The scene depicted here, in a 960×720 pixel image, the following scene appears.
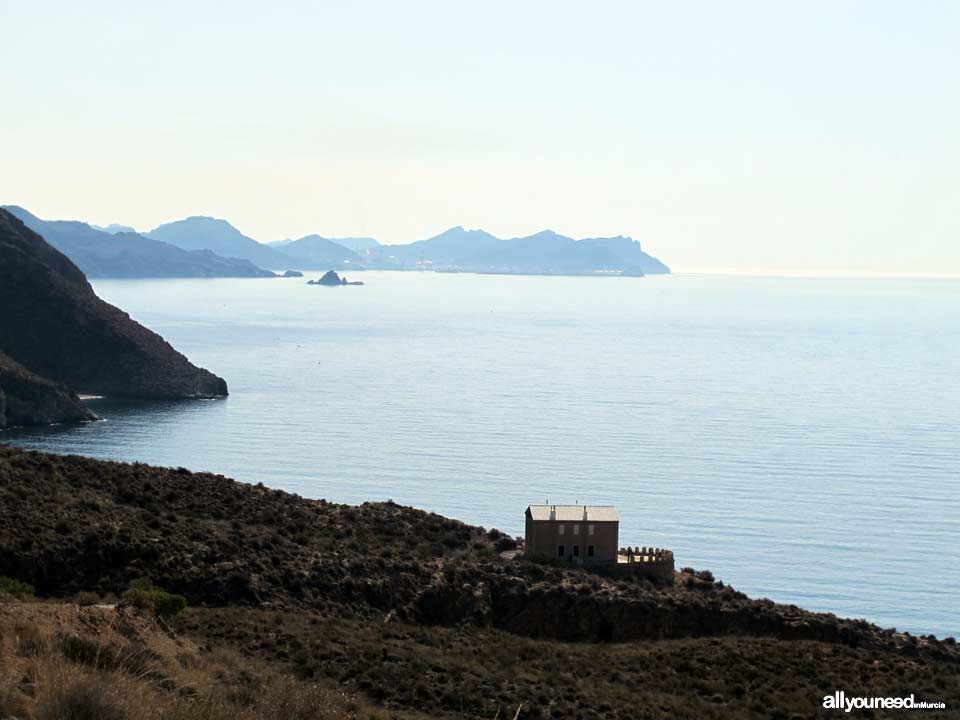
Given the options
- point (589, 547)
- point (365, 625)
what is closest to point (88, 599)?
point (365, 625)

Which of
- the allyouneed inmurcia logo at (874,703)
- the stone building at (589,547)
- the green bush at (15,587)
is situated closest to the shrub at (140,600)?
the green bush at (15,587)

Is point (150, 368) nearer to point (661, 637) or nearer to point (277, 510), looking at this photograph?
point (277, 510)

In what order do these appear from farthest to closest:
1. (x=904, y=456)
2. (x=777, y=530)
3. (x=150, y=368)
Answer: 1. (x=150, y=368)
2. (x=904, y=456)
3. (x=777, y=530)

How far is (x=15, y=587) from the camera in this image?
25.0 meters

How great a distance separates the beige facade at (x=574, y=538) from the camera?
35.5 meters

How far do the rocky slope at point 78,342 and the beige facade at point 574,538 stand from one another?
246ft

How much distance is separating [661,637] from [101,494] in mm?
15801

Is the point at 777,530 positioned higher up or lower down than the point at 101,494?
lower down

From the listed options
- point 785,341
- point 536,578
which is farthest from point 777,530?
point 785,341

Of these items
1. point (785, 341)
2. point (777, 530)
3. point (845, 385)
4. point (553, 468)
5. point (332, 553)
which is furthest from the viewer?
point (785, 341)

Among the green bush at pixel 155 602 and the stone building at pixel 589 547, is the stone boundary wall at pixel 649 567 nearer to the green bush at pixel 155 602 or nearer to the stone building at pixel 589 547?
the stone building at pixel 589 547

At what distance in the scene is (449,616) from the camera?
98.1 ft

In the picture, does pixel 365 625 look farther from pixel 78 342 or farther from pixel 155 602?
pixel 78 342

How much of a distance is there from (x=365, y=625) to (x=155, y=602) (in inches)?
216
